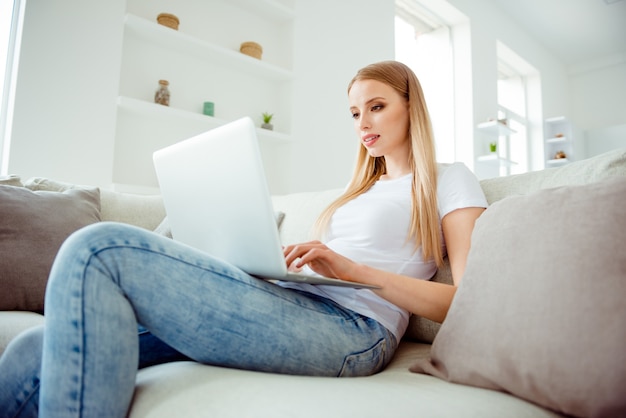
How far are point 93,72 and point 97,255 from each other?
209cm

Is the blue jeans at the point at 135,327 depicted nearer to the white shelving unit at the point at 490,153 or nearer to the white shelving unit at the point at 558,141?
the white shelving unit at the point at 490,153

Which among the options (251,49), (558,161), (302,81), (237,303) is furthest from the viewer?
(558,161)

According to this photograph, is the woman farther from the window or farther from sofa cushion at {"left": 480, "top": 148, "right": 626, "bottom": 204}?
the window

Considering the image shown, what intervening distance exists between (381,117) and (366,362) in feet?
2.23

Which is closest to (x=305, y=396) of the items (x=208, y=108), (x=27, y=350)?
(x=27, y=350)

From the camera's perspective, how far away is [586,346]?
59 cm

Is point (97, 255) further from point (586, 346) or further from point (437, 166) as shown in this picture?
point (437, 166)

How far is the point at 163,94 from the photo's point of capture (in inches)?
106

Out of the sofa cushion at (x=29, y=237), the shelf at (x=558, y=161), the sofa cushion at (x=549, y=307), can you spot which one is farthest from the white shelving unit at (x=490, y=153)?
the sofa cushion at (x=549, y=307)

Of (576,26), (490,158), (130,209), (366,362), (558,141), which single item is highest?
(576,26)

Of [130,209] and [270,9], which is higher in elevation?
[270,9]

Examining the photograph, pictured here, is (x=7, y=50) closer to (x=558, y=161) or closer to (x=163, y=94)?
(x=163, y=94)

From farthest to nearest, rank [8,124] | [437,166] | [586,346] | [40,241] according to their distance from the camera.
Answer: [8,124] < [40,241] < [437,166] < [586,346]

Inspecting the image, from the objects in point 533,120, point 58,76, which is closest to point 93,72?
point 58,76
